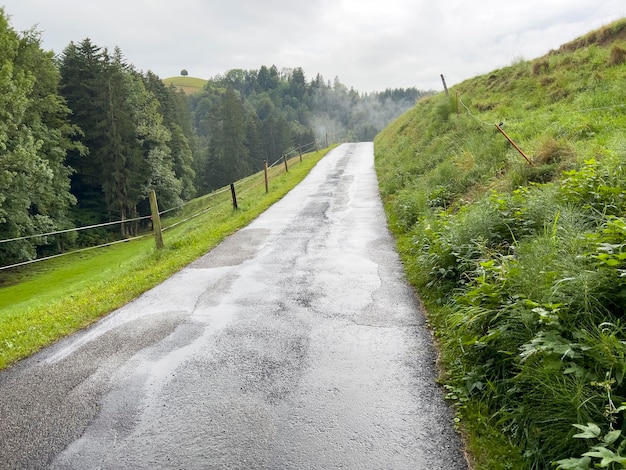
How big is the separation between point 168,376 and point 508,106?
15.4 metres

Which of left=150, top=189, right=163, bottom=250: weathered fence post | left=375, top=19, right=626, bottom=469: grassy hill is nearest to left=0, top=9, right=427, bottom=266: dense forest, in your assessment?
left=150, top=189, right=163, bottom=250: weathered fence post

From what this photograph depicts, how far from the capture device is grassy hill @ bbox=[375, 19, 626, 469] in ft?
8.53

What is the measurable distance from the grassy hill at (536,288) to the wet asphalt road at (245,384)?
396mm

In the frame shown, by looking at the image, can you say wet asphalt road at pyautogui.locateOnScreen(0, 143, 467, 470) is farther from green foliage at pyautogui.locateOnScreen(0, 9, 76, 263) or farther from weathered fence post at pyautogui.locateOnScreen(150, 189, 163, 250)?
green foliage at pyautogui.locateOnScreen(0, 9, 76, 263)

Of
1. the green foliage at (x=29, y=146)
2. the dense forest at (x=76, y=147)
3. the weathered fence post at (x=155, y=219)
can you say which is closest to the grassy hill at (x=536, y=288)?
the weathered fence post at (x=155, y=219)

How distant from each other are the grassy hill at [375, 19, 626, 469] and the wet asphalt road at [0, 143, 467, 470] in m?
0.40

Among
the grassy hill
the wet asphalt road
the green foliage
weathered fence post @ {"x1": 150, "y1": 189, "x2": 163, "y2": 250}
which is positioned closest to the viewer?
the grassy hill

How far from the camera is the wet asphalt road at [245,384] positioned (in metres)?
3.02

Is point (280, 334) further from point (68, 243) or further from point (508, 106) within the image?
point (68, 243)

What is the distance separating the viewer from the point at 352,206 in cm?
1313

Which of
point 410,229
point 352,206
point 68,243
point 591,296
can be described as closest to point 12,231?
point 68,243

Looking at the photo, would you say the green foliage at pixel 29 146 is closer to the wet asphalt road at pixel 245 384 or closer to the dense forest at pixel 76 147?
the dense forest at pixel 76 147

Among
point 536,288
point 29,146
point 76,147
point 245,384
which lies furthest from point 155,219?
point 76,147

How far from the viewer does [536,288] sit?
3.51 meters
